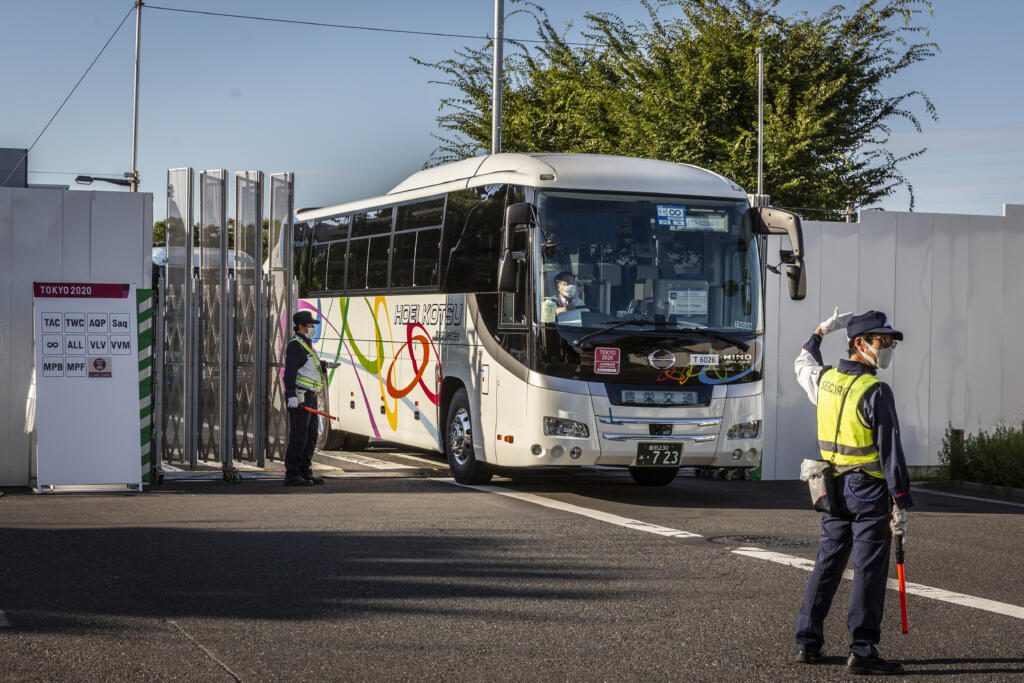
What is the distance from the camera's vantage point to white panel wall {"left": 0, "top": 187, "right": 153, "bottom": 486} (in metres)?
14.4

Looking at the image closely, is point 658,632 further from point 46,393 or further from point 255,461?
point 255,461

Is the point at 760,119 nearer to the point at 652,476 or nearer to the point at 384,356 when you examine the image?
the point at 384,356

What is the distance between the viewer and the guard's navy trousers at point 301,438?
1538 cm

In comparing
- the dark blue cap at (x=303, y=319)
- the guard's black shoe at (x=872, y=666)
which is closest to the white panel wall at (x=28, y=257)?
the dark blue cap at (x=303, y=319)

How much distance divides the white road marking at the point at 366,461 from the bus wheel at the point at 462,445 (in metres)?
1.82

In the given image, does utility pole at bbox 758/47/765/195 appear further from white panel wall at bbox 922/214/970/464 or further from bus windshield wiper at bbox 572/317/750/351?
bus windshield wiper at bbox 572/317/750/351

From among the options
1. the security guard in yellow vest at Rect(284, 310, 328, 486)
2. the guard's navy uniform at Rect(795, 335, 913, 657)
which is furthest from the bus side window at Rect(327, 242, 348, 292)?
the guard's navy uniform at Rect(795, 335, 913, 657)

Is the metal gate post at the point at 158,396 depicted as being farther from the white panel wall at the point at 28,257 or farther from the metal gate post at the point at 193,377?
the white panel wall at the point at 28,257

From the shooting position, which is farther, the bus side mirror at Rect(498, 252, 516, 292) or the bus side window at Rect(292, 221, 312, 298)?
the bus side window at Rect(292, 221, 312, 298)

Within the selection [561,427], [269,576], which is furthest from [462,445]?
[269,576]

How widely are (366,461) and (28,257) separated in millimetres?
5881

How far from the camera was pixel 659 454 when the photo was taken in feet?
45.8

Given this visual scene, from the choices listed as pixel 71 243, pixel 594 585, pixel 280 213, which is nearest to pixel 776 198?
pixel 280 213

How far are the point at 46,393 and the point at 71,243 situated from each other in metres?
1.65
